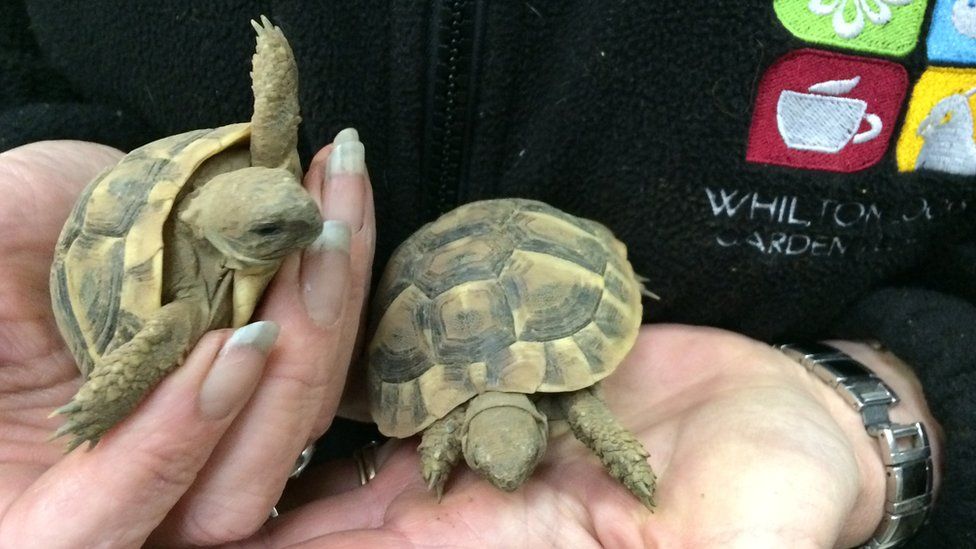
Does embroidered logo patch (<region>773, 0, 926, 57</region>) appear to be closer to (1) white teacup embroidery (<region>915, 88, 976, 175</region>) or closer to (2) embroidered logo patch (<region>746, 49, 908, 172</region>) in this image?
(2) embroidered logo patch (<region>746, 49, 908, 172</region>)

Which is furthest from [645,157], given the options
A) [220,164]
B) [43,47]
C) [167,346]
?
[43,47]

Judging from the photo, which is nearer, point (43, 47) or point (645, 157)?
point (645, 157)

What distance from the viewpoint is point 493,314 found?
1280mm

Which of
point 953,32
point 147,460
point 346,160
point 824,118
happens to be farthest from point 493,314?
point 953,32

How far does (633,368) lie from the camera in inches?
59.0

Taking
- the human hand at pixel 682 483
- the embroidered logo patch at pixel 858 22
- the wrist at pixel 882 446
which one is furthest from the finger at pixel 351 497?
the embroidered logo patch at pixel 858 22

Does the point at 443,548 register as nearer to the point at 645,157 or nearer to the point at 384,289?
the point at 384,289

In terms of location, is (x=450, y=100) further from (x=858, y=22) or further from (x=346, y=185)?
(x=858, y=22)

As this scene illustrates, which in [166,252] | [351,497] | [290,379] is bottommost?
[351,497]

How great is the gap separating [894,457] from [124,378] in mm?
1286

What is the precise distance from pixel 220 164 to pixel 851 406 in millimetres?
1226

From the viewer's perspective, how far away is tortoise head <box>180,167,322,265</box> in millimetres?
968

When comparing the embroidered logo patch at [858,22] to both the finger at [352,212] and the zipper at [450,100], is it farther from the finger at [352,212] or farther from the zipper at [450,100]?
the finger at [352,212]

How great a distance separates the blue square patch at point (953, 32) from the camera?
4.19 ft
